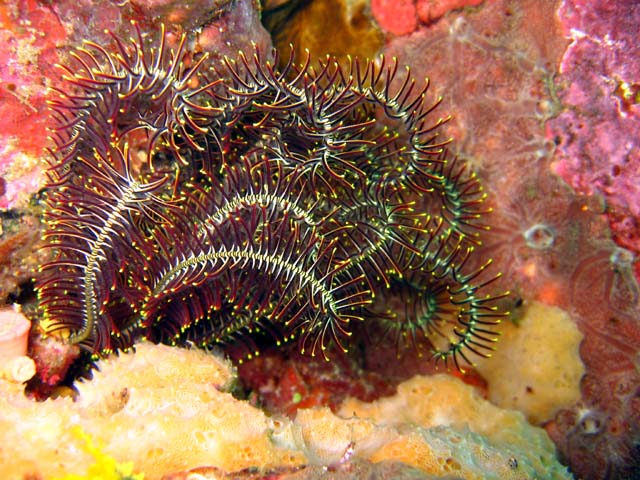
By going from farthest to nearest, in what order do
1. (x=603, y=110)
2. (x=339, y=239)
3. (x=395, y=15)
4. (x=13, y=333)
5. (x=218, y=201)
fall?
(x=395, y=15) → (x=603, y=110) → (x=339, y=239) → (x=218, y=201) → (x=13, y=333)

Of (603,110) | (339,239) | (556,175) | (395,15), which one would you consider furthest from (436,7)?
(339,239)

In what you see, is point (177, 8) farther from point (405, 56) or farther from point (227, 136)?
point (405, 56)

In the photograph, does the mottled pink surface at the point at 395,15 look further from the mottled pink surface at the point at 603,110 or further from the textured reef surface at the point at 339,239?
the mottled pink surface at the point at 603,110

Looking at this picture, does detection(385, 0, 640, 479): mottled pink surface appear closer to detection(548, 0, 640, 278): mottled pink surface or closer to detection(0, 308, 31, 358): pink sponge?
detection(548, 0, 640, 278): mottled pink surface

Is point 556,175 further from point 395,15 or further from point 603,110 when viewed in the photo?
point 395,15

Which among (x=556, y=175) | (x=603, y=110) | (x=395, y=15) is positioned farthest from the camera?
(x=395, y=15)

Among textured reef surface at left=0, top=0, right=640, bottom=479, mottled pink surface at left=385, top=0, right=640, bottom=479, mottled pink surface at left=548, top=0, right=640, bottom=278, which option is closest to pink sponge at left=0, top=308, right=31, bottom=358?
textured reef surface at left=0, top=0, right=640, bottom=479

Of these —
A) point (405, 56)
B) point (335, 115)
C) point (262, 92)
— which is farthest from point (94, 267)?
point (405, 56)
